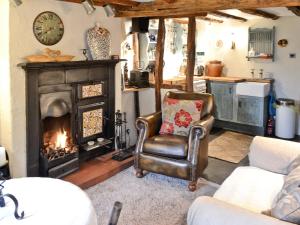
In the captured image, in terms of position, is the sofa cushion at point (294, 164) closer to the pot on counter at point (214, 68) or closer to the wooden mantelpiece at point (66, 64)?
the wooden mantelpiece at point (66, 64)

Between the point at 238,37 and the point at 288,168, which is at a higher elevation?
the point at 238,37

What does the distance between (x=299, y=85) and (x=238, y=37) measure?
1453 millimetres

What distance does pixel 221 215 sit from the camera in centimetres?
147

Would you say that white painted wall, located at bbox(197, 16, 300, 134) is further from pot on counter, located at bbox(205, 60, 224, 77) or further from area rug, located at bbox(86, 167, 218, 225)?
area rug, located at bbox(86, 167, 218, 225)

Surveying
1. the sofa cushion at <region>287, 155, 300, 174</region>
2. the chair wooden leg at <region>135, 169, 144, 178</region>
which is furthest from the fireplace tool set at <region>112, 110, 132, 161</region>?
the sofa cushion at <region>287, 155, 300, 174</region>

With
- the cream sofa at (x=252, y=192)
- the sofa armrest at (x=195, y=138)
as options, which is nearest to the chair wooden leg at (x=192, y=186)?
the sofa armrest at (x=195, y=138)

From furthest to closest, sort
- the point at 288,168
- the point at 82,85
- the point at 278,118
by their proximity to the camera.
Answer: the point at 278,118 → the point at 82,85 → the point at 288,168

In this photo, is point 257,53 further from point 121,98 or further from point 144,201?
point 144,201

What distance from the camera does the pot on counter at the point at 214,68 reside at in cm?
593

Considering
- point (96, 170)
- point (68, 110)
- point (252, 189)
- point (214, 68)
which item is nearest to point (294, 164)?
point (252, 189)

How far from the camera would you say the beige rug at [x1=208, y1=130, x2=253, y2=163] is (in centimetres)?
429

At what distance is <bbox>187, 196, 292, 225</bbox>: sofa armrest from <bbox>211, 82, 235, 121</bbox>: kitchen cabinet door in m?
4.20

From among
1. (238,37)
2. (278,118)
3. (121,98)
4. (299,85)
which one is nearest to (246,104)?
(278,118)

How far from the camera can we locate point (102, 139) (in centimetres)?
395
